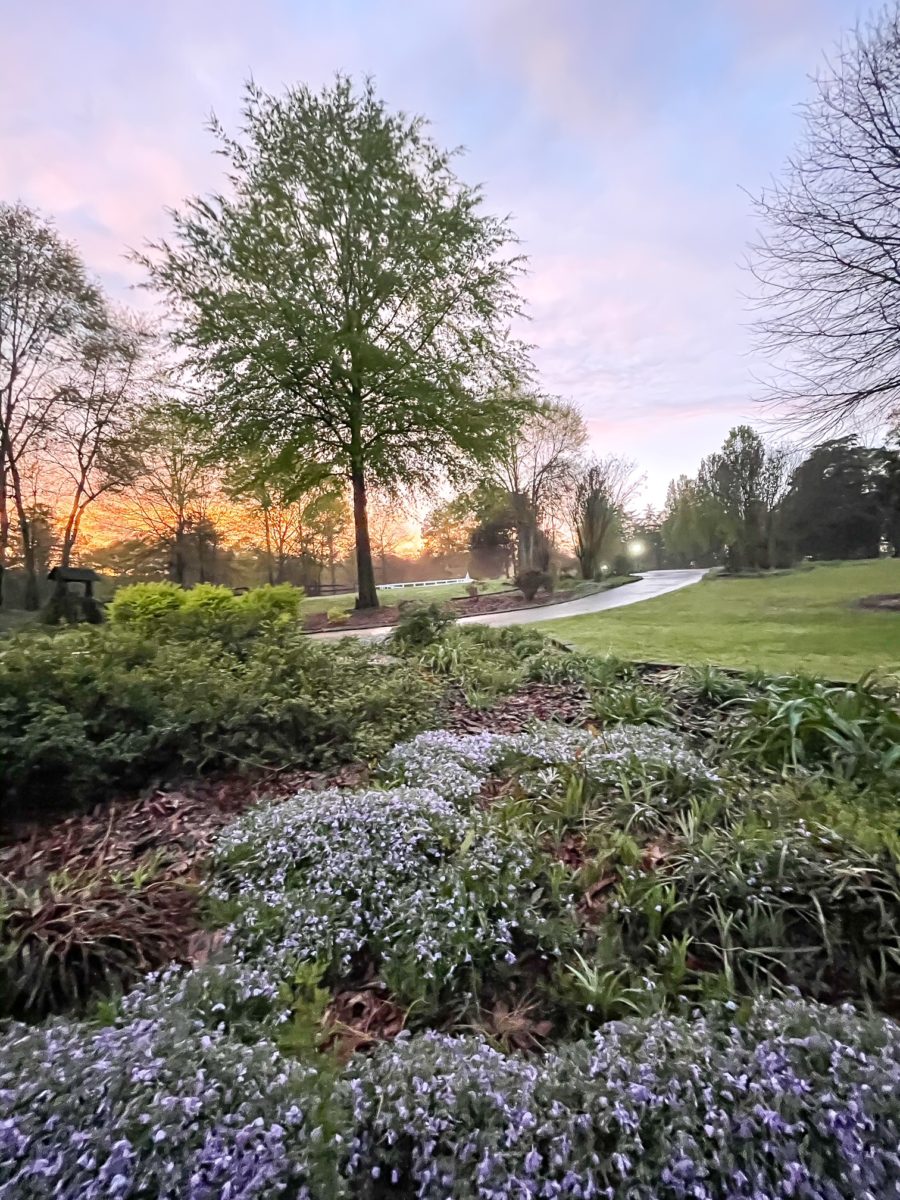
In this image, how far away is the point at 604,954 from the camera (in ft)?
4.33

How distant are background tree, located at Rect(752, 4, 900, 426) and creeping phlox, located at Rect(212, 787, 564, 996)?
460 centimetres

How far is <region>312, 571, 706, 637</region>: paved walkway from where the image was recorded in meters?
5.61

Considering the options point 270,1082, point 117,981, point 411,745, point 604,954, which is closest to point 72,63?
point 411,745

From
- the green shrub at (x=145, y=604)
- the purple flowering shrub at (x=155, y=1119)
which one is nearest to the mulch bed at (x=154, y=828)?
the purple flowering shrub at (x=155, y=1119)

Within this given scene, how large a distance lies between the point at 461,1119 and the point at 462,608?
607cm

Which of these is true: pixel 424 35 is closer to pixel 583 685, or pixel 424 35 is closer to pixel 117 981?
pixel 583 685

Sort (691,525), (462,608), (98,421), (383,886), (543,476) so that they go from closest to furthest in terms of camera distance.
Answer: (383,886) → (691,525) → (98,421) → (462,608) → (543,476)

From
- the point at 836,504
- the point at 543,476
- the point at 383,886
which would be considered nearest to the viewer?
the point at 383,886

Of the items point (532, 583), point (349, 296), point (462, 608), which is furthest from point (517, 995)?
point (349, 296)

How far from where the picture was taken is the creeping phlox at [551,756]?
2209 mm

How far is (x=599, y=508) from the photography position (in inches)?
356

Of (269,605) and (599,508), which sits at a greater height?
(599,508)

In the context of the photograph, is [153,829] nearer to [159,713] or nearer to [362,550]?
[159,713]

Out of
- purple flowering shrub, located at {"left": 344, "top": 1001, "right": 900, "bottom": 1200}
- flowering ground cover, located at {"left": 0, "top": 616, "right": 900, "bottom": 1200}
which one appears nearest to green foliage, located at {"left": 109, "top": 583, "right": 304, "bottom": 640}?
flowering ground cover, located at {"left": 0, "top": 616, "right": 900, "bottom": 1200}
